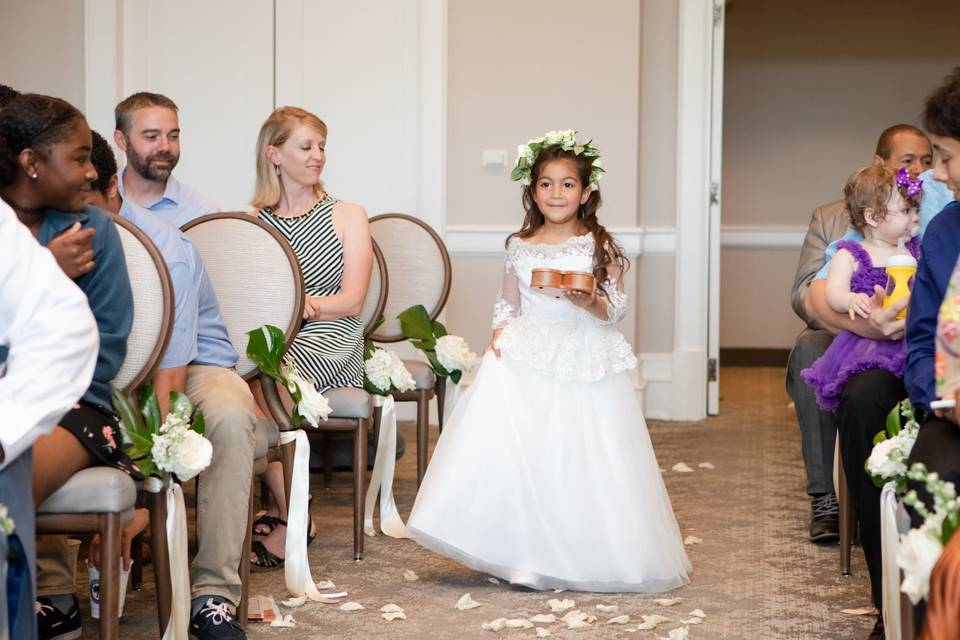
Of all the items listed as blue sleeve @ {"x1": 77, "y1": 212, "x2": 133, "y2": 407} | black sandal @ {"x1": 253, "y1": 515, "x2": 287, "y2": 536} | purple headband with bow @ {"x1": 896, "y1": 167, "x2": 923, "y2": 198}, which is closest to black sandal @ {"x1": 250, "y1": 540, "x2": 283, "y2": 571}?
black sandal @ {"x1": 253, "y1": 515, "x2": 287, "y2": 536}

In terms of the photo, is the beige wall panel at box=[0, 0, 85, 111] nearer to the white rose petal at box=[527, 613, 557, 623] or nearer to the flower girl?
the flower girl

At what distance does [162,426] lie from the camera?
2.88 metres

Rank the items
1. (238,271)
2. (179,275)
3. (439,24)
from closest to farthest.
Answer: (179,275), (238,271), (439,24)

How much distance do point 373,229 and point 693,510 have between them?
158 cm

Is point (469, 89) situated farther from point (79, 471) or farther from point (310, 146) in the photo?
point (79, 471)

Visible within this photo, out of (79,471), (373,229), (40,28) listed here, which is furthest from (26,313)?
(40,28)

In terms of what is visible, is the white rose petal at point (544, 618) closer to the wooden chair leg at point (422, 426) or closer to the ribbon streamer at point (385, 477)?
the ribbon streamer at point (385, 477)

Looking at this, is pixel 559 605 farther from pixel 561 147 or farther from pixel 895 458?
pixel 561 147

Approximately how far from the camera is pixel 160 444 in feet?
9.27

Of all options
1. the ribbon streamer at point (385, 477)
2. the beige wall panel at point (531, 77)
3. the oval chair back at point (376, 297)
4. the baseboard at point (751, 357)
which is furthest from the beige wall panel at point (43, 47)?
the baseboard at point (751, 357)

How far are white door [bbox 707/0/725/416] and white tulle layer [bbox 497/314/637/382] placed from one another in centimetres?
302

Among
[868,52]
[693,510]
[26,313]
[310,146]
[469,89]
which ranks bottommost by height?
[693,510]

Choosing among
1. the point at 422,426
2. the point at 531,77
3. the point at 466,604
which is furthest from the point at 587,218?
the point at 531,77

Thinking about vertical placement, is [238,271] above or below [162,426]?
above
